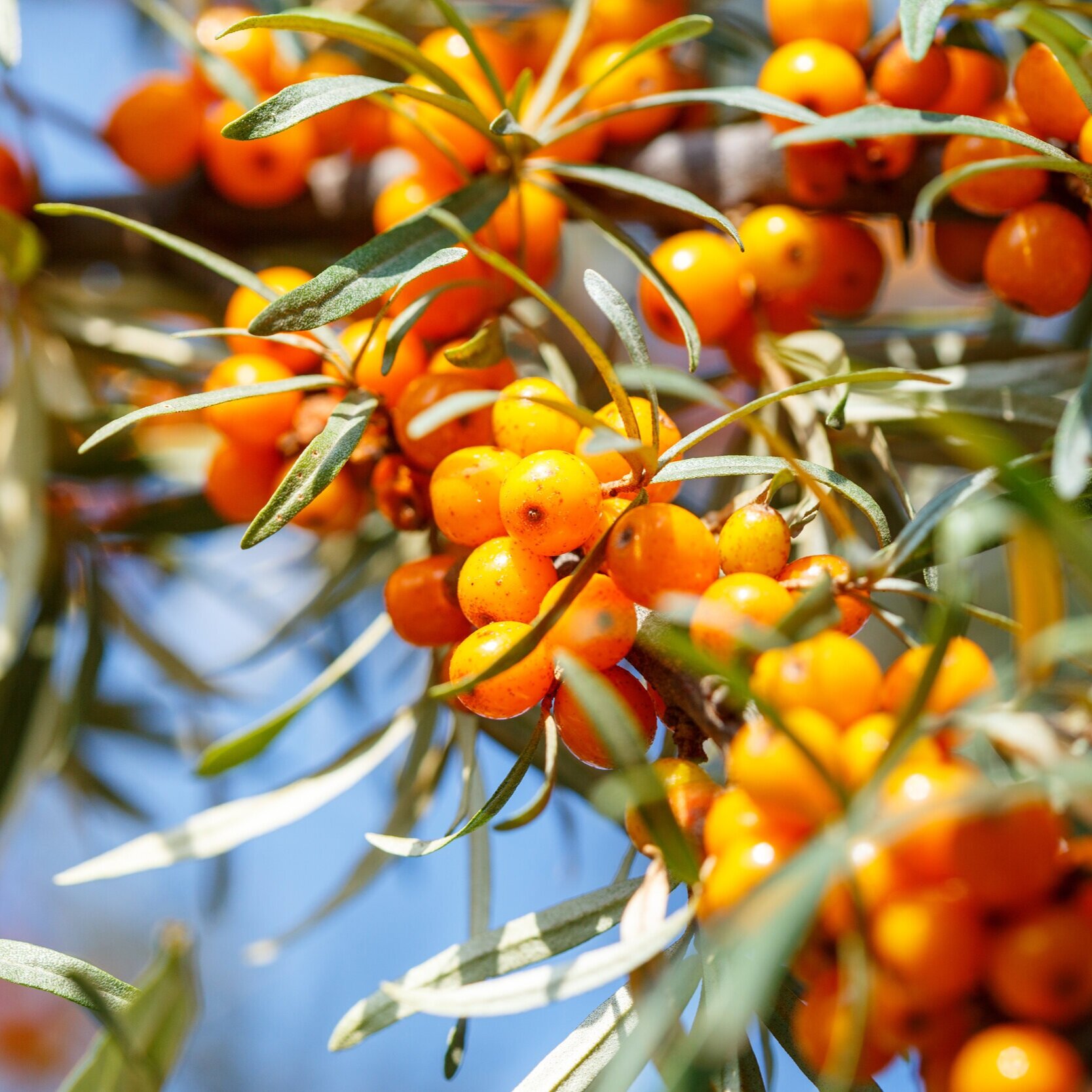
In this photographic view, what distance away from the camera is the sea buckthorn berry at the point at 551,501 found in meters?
0.55

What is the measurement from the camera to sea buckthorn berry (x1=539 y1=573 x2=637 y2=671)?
21.2 inches

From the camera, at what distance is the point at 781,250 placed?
2.63ft

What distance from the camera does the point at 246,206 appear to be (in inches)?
42.9

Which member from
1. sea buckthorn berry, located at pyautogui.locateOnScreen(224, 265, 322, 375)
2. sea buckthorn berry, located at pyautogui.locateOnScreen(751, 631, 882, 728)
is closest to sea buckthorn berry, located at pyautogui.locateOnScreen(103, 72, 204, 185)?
sea buckthorn berry, located at pyautogui.locateOnScreen(224, 265, 322, 375)

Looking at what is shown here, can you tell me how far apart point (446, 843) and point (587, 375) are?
0.56 m

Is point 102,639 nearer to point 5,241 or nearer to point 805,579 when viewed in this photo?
point 5,241

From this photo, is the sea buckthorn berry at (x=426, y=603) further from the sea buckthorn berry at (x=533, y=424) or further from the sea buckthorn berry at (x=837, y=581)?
the sea buckthorn berry at (x=837, y=581)

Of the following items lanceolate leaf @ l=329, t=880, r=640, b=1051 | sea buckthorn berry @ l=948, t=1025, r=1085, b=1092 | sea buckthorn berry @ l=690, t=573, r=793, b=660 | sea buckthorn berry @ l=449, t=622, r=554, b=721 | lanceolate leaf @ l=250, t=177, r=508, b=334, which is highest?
lanceolate leaf @ l=250, t=177, r=508, b=334

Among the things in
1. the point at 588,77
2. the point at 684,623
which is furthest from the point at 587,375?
the point at 684,623

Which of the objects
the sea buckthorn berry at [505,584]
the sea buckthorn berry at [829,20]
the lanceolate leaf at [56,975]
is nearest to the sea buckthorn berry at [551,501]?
the sea buckthorn berry at [505,584]

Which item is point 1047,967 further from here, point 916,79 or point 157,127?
point 157,127

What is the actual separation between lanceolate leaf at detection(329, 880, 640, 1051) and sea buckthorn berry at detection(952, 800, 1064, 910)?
246mm

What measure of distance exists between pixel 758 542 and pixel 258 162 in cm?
74

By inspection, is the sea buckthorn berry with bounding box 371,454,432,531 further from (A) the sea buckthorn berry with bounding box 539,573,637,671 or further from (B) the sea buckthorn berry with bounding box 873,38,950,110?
(B) the sea buckthorn berry with bounding box 873,38,950,110
